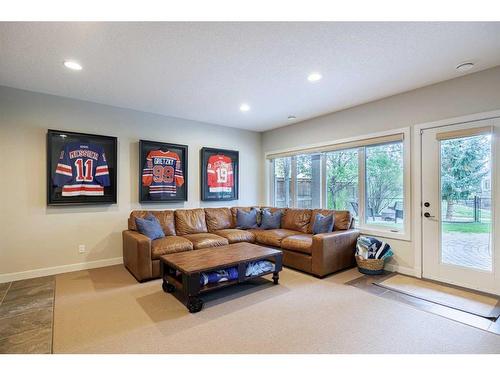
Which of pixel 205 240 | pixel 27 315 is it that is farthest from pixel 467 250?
pixel 27 315

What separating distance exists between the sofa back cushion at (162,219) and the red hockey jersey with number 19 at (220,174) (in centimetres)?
111

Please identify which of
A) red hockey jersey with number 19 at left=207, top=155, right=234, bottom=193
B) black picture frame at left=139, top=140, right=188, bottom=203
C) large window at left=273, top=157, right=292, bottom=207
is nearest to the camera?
black picture frame at left=139, top=140, right=188, bottom=203

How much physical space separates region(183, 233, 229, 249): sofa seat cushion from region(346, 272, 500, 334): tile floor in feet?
6.12

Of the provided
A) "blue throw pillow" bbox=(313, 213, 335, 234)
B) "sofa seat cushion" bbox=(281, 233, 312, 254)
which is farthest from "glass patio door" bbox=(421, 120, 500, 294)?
"sofa seat cushion" bbox=(281, 233, 312, 254)

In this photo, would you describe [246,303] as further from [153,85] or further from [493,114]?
[493,114]

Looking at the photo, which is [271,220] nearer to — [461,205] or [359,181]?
[359,181]

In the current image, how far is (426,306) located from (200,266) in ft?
7.57

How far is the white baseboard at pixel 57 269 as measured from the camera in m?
3.32

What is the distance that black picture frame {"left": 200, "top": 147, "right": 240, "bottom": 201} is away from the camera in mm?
4965

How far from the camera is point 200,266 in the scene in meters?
2.56

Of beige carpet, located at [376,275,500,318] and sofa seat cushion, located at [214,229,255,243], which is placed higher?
sofa seat cushion, located at [214,229,255,243]

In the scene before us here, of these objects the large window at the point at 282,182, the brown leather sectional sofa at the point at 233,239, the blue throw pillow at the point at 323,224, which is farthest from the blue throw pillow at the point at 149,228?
the large window at the point at 282,182

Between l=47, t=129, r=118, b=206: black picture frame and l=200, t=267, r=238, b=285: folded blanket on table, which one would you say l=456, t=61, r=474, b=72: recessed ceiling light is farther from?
l=47, t=129, r=118, b=206: black picture frame
